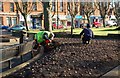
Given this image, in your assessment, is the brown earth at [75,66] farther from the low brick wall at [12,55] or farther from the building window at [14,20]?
the building window at [14,20]

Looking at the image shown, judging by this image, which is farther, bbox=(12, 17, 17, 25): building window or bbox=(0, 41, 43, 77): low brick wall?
bbox=(12, 17, 17, 25): building window

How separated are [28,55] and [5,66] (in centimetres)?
309

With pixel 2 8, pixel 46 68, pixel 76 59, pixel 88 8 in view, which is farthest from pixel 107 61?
pixel 2 8

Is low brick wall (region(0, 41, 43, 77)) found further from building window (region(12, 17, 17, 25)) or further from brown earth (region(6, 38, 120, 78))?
building window (region(12, 17, 17, 25))

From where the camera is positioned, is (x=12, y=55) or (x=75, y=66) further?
(x=12, y=55)

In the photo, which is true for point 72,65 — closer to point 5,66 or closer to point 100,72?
point 100,72

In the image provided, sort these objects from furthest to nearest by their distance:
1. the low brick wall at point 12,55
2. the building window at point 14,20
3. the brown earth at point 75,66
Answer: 1. the building window at point 14,20
2. the low brick wall at point 12,55
3. the brown earth at point 75,66

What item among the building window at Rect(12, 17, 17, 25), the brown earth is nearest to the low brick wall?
the brown earth

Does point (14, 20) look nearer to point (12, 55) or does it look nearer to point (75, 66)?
point (12, 55)

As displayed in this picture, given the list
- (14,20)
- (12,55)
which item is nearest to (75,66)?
(12,55)

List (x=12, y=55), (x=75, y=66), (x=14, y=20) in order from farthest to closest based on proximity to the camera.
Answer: (x=14, y=20), (x=12, y=55), (x=75, y=66)

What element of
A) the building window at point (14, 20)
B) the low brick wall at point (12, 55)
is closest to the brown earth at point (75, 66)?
the low brick wall at point (12, 55)

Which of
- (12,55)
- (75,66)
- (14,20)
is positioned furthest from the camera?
(14,20)

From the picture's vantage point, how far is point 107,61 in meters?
9.02
